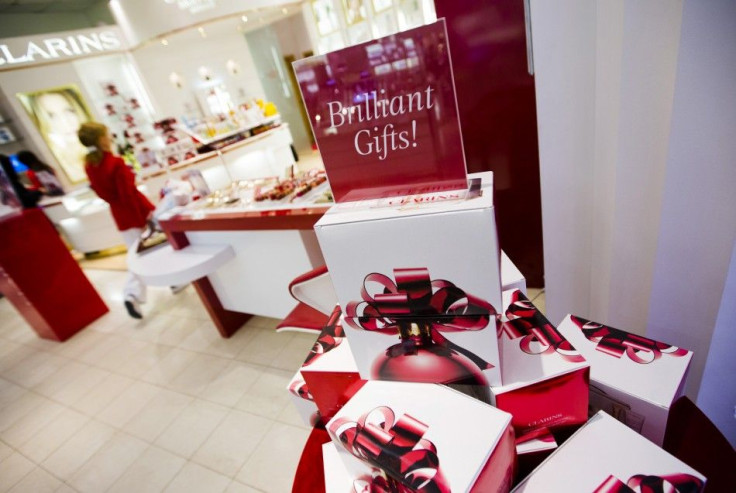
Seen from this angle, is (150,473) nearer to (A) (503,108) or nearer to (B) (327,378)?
(B) (327,378)

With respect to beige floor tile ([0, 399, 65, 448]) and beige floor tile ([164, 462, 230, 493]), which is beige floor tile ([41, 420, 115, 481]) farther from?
beige floor tile ([164, 462, 230, 493])

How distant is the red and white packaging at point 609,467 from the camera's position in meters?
0.68

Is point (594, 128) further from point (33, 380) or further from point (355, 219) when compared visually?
point (33, 380)

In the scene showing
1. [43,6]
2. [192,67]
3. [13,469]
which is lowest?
[13,469]

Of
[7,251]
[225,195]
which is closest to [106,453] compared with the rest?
[225,195]

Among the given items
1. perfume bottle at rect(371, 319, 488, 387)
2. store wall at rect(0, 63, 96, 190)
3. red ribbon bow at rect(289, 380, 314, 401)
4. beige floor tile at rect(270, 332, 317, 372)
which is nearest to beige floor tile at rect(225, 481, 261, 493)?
beige floor tile at rect(270, 332, 317, 372)

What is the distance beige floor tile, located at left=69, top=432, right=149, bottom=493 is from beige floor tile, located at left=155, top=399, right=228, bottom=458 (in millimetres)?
156

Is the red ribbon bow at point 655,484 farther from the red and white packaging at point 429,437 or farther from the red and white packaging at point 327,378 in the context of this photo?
the red and white packaging at point 327,378

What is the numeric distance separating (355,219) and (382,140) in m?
0.20

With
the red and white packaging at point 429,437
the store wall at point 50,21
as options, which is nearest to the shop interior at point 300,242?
the red and white packaging at point 429,437

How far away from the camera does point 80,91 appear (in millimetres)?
5770

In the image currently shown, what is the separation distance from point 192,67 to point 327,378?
8.73 meters

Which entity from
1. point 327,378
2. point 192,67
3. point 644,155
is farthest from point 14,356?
point 192,67

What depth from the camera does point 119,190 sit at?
10.9ft
